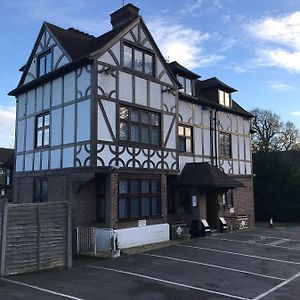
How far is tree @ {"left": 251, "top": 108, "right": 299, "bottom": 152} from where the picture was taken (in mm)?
51781

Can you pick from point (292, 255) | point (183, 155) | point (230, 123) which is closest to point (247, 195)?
point (230, 123)

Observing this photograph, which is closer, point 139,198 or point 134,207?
point 134,207

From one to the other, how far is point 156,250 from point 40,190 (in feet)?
21.8

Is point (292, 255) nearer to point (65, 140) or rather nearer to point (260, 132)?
point (65, 140)

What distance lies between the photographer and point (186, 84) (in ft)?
72.2

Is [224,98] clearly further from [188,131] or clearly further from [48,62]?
[48,62]

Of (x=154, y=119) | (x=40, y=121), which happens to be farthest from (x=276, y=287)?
(x=40, y=121)

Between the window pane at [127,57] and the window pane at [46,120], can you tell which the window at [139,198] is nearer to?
the window pane at [46,120]

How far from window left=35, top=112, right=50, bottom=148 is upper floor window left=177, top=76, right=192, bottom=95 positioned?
25.9ft

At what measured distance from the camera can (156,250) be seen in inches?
627

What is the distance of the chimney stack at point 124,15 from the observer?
61.9 feet

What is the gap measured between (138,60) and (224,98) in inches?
363

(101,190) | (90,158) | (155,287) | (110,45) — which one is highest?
(110,45)

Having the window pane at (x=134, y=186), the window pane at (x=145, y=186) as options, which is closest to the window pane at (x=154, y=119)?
the window pane at (x=145, y=186)
